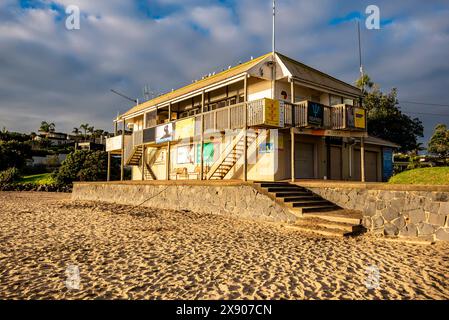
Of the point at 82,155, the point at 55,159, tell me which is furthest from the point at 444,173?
the point at 55,159

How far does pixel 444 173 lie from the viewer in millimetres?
9617

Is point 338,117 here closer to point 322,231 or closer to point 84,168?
point 322,231

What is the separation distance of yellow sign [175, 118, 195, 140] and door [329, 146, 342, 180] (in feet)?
24.5

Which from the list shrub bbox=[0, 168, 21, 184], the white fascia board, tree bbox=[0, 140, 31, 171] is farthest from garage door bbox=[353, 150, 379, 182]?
tree bbox=[0, 140, 31, 171]

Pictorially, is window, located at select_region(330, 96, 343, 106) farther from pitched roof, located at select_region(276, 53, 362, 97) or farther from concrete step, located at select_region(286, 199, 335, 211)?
concrete step, located at select_region(286, 199, 335, 211)

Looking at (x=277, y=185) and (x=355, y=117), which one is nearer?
(x=277, y=185)

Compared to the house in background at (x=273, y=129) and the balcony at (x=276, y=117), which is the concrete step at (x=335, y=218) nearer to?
the house in background at (x=273, y=129)

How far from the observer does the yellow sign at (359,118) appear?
15.0 metres

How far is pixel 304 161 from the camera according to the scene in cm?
1639

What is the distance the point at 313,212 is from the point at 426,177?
353cm

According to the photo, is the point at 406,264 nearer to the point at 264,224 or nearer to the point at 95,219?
the point at 264,224

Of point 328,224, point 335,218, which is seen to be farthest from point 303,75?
point 328,224

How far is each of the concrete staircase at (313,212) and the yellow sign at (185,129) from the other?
254 inches

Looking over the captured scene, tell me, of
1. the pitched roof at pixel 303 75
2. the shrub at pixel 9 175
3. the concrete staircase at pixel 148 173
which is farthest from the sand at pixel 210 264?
the shrub at pixel 9 175
